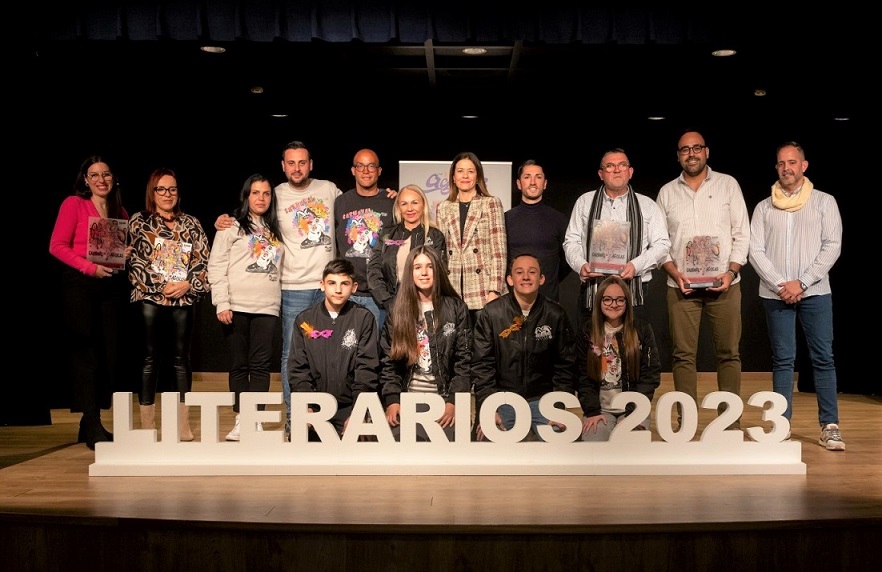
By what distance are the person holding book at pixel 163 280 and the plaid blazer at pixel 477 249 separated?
120 centimetres

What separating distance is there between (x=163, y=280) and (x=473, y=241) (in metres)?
1.48

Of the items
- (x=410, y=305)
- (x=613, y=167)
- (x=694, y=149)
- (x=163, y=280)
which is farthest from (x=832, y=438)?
(x=163, y=280)

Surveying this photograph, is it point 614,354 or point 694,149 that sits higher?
point 694,149

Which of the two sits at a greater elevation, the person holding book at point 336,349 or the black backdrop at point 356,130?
the black backdrop at point 356,130

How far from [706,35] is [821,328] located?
1581 mm

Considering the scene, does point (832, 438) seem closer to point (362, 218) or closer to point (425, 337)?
point (425, 337)

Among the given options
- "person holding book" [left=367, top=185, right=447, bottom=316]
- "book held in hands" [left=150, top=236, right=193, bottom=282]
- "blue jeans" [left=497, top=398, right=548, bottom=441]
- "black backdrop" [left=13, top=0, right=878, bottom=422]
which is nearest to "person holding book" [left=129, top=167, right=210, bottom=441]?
"book held in hands" [left=150, top=236, right=193, bottom=282]

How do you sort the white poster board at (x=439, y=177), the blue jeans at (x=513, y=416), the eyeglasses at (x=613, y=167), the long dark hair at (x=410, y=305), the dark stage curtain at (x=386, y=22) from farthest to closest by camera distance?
the white poster board at (x=439, y=177), the dark stage curtain at (x=386, y=22), the eyeglasses at (x=613, y=167), the blue jeans at (x=513, y=416), the long dark hair at (x=410, y=305)

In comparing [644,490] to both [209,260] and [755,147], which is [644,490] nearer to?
[209,260]

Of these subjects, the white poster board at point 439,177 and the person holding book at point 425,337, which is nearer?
the person holding book at point 425,337

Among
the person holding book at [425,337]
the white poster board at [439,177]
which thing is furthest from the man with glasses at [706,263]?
the white poster board at [439,177]

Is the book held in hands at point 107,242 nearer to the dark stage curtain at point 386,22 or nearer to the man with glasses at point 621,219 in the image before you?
the dark stage curtain at point 386,22

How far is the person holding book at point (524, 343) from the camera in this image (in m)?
3.97

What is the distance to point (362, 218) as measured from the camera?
4520 millimetres
